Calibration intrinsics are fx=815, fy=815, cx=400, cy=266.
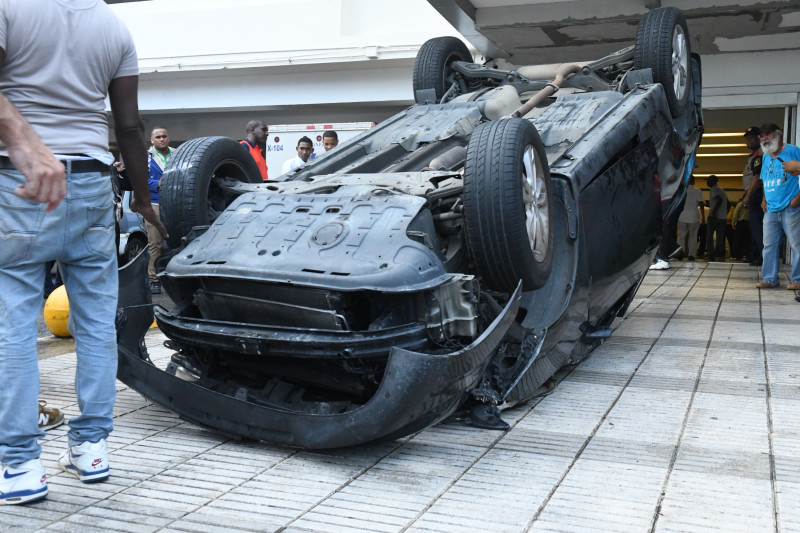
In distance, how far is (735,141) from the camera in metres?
18.8

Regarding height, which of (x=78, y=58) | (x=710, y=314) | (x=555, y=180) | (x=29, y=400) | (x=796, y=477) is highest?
(x=78, y=58)

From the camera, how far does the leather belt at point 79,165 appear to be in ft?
9.70

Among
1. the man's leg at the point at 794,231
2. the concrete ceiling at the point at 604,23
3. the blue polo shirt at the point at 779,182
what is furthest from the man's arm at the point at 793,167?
the concrete ceiling at the point at 604,23

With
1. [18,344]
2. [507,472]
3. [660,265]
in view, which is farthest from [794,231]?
[18,344]

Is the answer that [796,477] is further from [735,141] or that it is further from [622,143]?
[735,141]

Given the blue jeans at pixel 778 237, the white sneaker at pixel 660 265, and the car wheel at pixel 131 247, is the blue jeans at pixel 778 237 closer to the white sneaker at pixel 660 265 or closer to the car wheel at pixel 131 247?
the white sneaker at pixel 660 265

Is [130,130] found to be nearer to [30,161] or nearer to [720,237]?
[30,161]

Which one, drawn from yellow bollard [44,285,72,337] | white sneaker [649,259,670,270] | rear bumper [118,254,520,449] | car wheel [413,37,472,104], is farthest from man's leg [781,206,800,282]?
yellow bollard [44,285,72,337]

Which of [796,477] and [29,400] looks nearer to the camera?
[29,400]

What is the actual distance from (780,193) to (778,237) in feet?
2.04

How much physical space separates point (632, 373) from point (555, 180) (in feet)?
4.90

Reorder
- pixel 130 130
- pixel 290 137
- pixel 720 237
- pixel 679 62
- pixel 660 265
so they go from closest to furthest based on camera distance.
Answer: pixel 130 130
pixel 679 62
pixel 660 265
pixel 290 137
pixel 720 237

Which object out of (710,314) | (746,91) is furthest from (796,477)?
(746,91)

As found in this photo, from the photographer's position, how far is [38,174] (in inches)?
105
